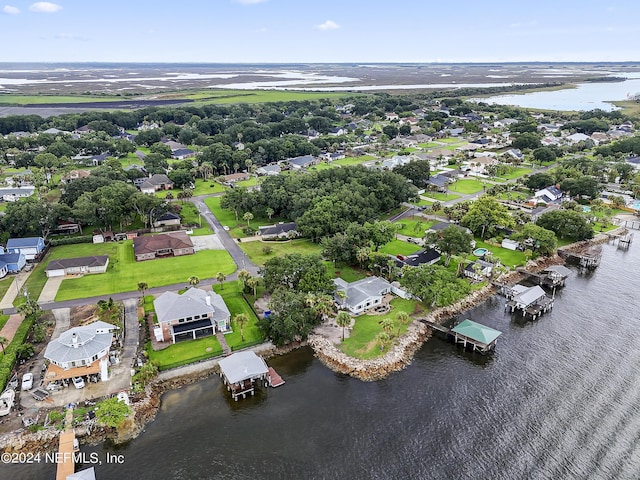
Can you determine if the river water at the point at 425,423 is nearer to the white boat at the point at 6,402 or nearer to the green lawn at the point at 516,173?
the white boat at the point at 6,402

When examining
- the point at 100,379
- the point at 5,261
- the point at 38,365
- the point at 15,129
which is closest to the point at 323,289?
the point at 100,379

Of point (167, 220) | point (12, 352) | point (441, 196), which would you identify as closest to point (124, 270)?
point (167, 220)

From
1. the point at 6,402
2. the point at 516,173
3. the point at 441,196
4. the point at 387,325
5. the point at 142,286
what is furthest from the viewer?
the point at 516,173

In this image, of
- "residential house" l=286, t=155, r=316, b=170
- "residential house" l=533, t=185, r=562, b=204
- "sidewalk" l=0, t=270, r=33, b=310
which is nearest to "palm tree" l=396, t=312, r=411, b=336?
"sidewalk" l=0, t=270, r=33, b=310

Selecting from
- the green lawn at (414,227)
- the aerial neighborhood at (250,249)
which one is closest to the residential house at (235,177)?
the aerial neighborhood at (250,249)

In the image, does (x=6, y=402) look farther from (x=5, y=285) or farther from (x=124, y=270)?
(x=124, y=270)

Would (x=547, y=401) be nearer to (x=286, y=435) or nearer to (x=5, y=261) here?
(x=286, y=435)
